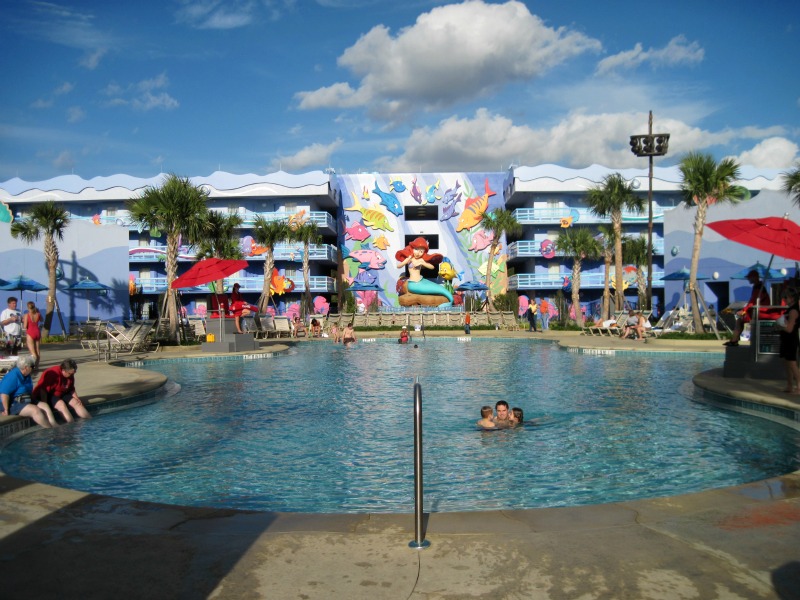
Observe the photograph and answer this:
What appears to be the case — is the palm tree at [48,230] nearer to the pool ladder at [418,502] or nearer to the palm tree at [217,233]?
the palm tree at [217,233]

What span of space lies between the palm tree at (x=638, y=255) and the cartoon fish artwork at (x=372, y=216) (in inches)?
650

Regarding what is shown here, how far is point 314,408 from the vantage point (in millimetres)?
11031

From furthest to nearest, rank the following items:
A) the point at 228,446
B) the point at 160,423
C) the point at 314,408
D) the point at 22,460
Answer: the point at 314,408 → the point at 160,423 → the point at 228,446 → the point at 22,460

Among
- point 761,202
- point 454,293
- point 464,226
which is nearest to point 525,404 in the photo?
point 761,202

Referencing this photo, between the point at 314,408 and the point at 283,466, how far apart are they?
3.69 m

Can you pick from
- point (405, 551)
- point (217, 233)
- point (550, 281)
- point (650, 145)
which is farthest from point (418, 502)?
point (550, 281)

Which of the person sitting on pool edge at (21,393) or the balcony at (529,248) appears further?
the balcony at (529,248)

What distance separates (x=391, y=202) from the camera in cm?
A: 4844

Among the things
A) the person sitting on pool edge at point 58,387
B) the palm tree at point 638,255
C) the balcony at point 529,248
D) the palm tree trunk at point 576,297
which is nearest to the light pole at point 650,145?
the palm tree trunk at point 576,297

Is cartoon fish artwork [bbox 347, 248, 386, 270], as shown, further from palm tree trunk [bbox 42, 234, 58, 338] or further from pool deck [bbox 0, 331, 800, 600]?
pool deck [bbox 0, 331, 800, 600]

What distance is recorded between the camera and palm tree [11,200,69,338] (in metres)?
28.7

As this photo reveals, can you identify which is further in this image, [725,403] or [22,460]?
[725,403]

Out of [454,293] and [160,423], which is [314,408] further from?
[454,293]

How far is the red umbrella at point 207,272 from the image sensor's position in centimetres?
1933
